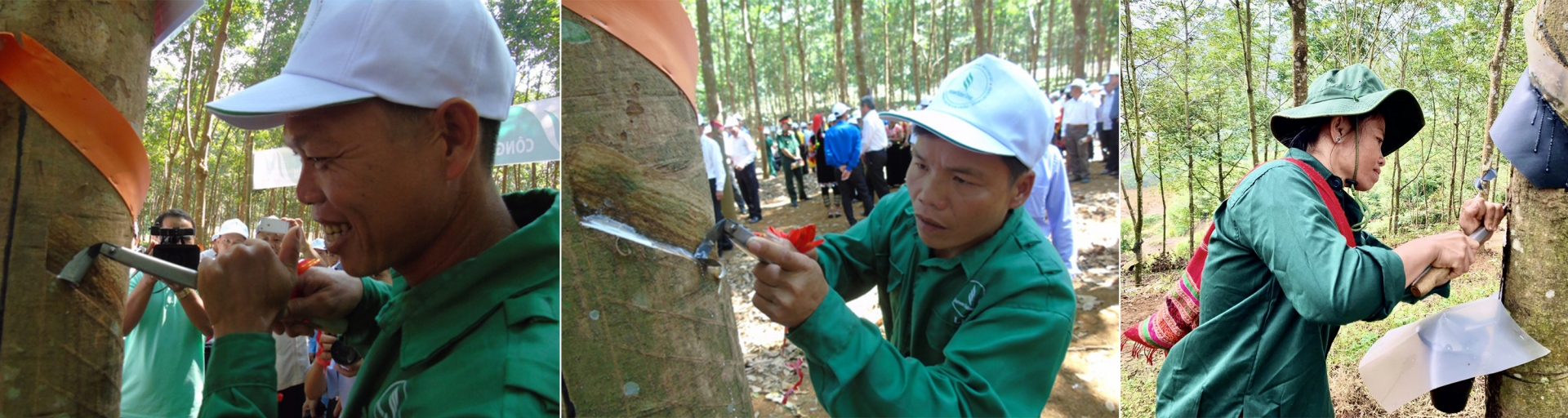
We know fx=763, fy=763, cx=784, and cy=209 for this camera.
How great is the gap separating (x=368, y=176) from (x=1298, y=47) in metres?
2.05

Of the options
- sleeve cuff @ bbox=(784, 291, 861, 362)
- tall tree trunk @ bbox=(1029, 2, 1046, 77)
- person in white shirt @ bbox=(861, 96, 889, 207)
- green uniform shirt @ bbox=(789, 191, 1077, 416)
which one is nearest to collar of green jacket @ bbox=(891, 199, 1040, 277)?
green uniform shirt @ bbox=(789, 191, 1077, 416)

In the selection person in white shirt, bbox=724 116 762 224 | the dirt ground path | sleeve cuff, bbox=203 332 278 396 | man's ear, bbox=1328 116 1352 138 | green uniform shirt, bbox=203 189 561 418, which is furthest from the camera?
person in white shirt, bbox=724 116 762 224

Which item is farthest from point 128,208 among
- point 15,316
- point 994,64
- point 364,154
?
point 994,64

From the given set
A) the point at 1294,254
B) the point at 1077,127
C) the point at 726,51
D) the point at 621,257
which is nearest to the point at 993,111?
the point at 621,257

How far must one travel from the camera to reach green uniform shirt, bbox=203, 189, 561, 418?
3.22ft

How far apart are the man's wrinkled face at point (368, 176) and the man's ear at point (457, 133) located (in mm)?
10

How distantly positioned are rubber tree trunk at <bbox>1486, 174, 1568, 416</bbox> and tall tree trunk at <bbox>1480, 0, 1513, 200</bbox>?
0.09 metres

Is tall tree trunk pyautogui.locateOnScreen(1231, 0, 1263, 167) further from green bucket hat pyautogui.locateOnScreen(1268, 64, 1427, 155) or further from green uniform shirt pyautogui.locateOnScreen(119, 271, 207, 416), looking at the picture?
green uniform shirt pyautogui.locateOnScreen(119, 271, 207, 416)

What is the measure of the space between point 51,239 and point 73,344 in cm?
18

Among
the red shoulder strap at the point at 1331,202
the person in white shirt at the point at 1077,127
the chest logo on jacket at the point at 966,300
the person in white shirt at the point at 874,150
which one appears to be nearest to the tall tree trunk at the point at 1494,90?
the red shoulder strap at the point at 1331,202

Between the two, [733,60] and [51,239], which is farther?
[733,60]

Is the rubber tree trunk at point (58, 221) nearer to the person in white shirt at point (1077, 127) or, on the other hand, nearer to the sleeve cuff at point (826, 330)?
the sleeve cuff at point (826, 330)

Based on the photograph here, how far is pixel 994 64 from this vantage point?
1.23 m

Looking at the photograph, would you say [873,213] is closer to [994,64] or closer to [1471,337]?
[994,64]
